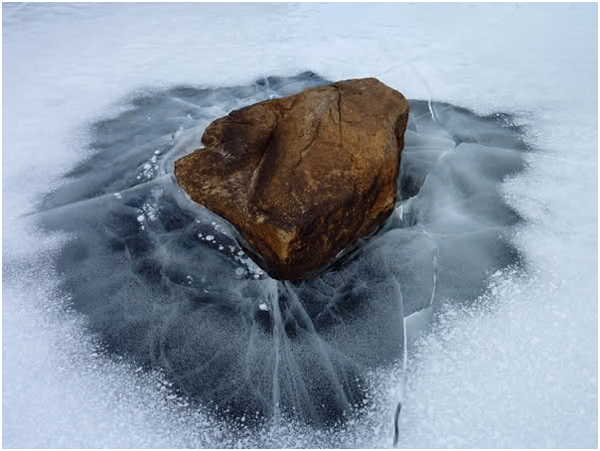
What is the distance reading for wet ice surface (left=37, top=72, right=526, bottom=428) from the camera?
150cm

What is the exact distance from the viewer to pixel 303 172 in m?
1.79

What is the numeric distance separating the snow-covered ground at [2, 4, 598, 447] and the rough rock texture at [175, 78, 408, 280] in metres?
0.50

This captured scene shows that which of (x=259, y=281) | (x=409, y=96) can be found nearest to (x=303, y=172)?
(x=259, y=281)

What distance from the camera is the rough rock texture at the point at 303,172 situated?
169 cm

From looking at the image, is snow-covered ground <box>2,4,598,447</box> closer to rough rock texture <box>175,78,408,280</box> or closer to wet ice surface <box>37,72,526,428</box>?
wet ice surface <box>37,72,526,428</box>

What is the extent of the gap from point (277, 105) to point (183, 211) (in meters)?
0.63

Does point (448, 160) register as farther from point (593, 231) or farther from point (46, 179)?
point (46, 179)

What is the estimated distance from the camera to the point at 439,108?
9.07 ft

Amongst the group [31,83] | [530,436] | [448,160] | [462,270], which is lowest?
[530,436]

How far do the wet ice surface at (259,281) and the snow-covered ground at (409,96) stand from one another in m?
0.08

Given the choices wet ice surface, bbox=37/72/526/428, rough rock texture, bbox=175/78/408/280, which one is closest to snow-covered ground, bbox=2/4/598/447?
wet ice surface, bbox=37/72/526/428

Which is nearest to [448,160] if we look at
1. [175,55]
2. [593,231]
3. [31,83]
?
[593,231]

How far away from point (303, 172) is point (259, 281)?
1.43 feet

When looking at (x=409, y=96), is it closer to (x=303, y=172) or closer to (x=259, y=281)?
(x=303, y=172)
